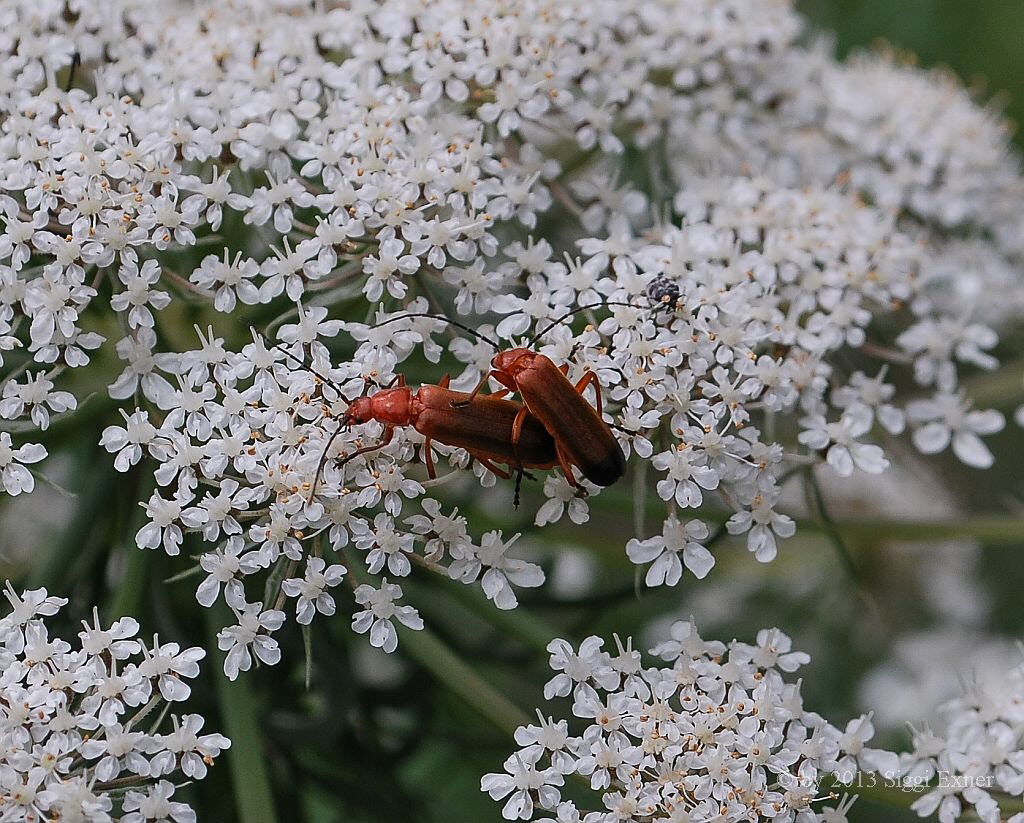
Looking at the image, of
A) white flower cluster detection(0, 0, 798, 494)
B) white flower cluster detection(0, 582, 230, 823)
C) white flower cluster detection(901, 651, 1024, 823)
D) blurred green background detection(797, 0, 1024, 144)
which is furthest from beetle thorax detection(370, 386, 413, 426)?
blurred green background detection(797, 0, 1024, 144)

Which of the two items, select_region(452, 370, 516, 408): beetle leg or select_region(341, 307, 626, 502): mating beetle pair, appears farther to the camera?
select_region(452, 370, 516, 408): beetle leg

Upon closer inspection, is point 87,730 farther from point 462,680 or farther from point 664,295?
point 664,295

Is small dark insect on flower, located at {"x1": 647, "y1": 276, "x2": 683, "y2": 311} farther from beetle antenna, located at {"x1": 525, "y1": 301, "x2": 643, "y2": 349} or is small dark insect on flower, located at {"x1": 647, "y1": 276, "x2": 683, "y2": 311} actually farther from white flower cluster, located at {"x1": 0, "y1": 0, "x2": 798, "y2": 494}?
white flower cluster, located at {"x1": 0, "y1": 0, "x2": 798, "y2": 494}

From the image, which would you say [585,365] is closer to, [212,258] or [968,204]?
[212,258]

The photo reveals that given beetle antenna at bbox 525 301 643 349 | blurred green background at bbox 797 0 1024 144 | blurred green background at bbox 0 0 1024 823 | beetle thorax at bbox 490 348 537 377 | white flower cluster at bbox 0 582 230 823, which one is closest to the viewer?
white flower cluster at bbox 0 582 230 823

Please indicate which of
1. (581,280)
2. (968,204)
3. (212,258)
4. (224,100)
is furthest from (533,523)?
(968,204)
